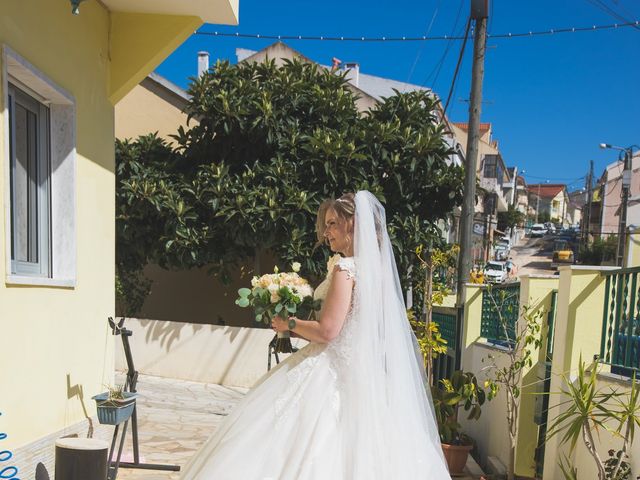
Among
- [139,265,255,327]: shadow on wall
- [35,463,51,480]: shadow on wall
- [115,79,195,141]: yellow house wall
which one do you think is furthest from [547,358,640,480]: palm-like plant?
[115,79,195,141]: yellow house wall

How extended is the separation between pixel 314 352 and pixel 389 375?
16.2 inches

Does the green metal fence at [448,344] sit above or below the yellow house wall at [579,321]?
below

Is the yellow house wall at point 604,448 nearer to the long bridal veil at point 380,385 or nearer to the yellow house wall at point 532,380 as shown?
the yellow house wall at point 532,380

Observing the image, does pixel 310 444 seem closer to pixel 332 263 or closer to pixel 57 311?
pixel 332 263

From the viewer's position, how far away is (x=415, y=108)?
8.92 m

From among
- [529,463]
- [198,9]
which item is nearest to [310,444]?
[529,463]

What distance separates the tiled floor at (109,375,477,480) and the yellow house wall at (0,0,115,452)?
770 mm

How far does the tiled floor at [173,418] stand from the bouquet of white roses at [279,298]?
5.24ft

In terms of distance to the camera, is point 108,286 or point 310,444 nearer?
point 310,444

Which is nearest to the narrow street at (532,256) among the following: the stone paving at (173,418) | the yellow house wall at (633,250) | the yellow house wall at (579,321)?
the stone paving at (173,418)

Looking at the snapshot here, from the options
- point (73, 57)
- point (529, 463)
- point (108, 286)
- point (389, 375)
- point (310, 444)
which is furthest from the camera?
point (108, 286)

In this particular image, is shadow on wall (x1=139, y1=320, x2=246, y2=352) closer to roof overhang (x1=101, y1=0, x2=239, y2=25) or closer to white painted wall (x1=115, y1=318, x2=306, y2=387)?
white painted wall (x1=115, y1=318, x2=306, y2=387)

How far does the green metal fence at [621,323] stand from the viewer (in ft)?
10.9

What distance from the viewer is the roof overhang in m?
4.55
